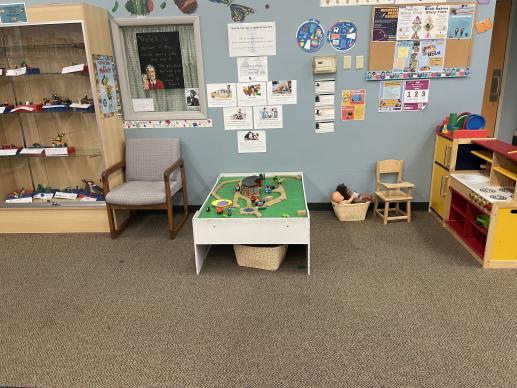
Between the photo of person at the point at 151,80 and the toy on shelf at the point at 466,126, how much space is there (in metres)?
2.70

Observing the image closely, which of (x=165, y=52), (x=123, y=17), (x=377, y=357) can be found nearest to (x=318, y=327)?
(x=377, y=357)

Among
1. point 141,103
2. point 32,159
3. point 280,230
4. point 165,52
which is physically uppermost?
point 165,52

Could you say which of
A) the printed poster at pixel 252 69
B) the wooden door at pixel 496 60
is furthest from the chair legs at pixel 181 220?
the wooden door at pixel 496 60

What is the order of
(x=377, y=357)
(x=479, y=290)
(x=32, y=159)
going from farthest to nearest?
(x=32, y=159) < (x=479, y=290) < (x=377, y=357)

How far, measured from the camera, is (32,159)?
153 inches

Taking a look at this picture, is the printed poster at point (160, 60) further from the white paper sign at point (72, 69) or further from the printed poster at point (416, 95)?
the printed poster at point (416, 95)

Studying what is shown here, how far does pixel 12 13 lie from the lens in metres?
3.19

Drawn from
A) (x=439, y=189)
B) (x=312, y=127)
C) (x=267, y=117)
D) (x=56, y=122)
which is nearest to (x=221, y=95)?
(x=267, y=117)

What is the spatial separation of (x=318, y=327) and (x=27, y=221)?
295 cm

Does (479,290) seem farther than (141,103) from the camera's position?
No

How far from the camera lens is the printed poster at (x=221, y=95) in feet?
12.0

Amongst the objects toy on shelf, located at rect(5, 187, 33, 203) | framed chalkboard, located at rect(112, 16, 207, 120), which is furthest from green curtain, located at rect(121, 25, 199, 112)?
toy on shelf, located at rect(5, 187, 33, 203)

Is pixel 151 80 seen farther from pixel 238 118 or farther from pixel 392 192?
pixel 392 192

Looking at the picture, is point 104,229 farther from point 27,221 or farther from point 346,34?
point 346,34
